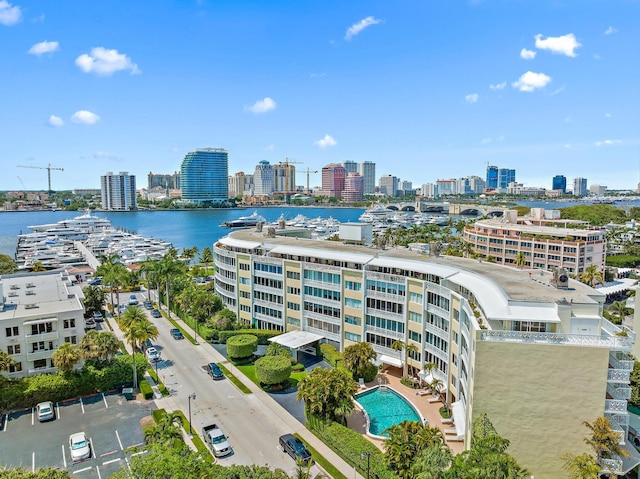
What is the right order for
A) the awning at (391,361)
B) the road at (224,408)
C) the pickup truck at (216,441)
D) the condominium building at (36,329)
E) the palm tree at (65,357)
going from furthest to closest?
the awning at (391,361) < the condominium building at (36,329) < the palm tree at (65,357) < the road at (224,408) < the pickup truck at (216,441)

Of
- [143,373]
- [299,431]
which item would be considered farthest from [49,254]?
[299,431]

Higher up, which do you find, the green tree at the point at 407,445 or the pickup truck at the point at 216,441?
the green tree at the point at 407,445

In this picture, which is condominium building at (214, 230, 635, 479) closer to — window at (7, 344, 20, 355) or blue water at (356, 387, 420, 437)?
blue water at (356, 387, 420, 437)

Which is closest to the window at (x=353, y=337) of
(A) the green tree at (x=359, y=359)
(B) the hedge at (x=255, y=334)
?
(A) the green tree at (x=359, y=359)

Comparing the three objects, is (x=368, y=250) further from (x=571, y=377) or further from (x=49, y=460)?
(x=49, y=460)

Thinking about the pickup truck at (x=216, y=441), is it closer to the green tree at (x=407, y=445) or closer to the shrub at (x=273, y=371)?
the shrub at (x=273, y=371)
